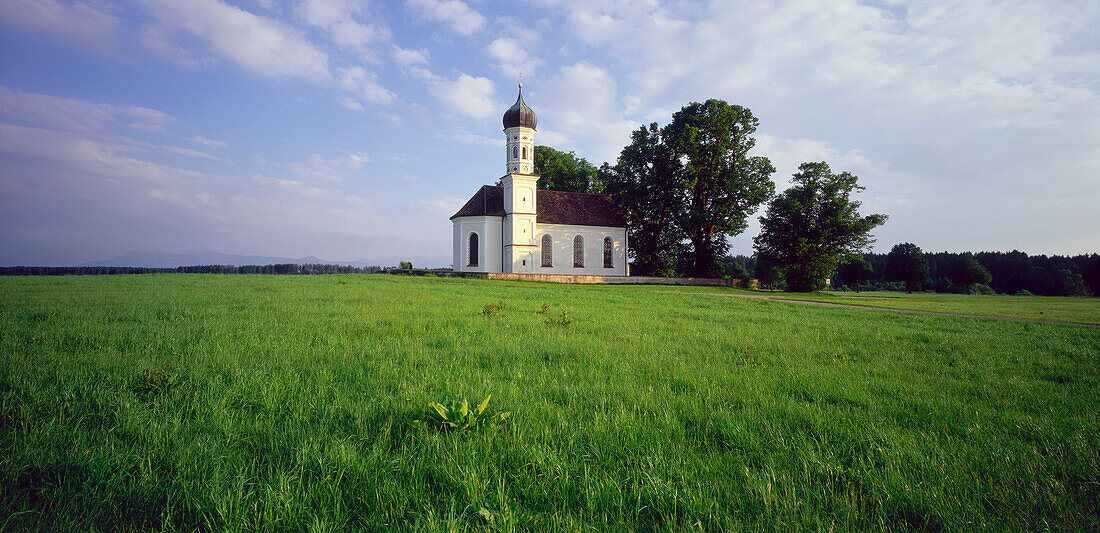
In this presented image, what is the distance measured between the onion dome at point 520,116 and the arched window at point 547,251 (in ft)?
38.0

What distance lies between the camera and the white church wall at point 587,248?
43.3 meters

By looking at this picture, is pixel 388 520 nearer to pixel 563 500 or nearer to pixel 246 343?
pixel 563 500

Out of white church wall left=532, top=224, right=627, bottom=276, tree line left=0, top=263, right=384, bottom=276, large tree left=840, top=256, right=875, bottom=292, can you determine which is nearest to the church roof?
white church wall left=532, top=224, right=627, bottom=276

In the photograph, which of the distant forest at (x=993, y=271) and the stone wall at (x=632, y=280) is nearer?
the distant forest at (x=993, y=271)

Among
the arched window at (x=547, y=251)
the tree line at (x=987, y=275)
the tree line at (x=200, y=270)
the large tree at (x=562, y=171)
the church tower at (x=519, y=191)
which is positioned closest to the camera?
Answer: the tree line at (x=200, y=270)

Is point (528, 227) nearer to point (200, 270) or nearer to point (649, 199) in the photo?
point (649, 199)

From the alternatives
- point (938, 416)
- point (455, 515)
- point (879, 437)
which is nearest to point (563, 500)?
point (455, 515)

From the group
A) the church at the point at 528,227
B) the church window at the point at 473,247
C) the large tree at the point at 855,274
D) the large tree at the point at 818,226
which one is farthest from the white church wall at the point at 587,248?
the large tree at the point at 855,274

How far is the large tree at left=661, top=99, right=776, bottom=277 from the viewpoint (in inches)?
1531

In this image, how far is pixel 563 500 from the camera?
2186 mm

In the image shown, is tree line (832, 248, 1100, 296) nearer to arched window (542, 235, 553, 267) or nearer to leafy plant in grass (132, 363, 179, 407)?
arched window (542, 235, 553, 267)

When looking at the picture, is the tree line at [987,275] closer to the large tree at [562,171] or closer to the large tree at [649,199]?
the large tree at [649,199]

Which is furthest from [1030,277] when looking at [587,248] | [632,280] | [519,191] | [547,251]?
[519,191]

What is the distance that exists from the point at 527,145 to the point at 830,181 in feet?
90.3
